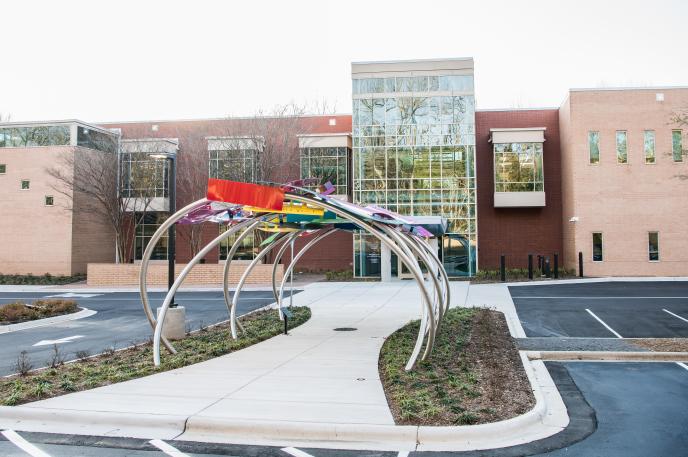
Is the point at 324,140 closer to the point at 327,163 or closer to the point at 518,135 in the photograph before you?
the point at 327,163

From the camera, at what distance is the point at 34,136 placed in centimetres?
3462

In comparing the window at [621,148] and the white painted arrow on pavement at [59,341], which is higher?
the window at [621,148]

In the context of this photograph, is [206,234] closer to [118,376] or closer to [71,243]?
[71,243]

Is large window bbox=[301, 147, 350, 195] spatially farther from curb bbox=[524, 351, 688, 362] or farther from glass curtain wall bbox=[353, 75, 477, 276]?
curb bbox=[524, 351, 688, 362]

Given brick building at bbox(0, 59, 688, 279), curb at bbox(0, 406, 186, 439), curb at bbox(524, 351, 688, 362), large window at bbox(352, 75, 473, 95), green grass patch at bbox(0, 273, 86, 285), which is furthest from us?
large window at bbox(352, 75, 473, 95)

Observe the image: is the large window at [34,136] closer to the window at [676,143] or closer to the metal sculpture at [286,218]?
the metal sculpture at [286,218]

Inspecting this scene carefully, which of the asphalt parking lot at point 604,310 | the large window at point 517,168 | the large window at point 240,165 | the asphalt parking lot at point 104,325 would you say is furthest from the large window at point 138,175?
the asphalt parking lot at point 604,310

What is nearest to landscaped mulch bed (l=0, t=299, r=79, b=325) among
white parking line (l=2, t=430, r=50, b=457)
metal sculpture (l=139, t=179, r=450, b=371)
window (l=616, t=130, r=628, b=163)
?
metal sculpture (l=139, t=179, r=450, b=371)

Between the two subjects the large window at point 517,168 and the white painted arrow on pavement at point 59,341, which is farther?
the large window at point 517,168

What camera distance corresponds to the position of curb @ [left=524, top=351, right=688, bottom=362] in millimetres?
10703

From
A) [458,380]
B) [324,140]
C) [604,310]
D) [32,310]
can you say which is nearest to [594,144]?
[324,140]

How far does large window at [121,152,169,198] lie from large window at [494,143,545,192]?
69.3 ft

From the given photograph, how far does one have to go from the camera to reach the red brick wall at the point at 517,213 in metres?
34.0

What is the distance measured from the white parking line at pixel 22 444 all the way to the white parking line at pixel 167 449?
1.09m
